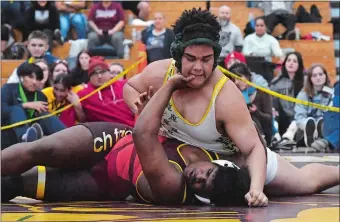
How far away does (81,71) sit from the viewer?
11156 mm

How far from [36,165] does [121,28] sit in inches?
340

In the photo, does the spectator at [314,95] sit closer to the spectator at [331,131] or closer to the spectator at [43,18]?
the spectator at [331,131]

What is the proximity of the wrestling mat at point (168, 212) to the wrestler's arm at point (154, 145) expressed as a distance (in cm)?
16

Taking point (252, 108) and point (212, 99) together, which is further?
point (252, 108)

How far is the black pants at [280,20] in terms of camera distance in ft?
45.1

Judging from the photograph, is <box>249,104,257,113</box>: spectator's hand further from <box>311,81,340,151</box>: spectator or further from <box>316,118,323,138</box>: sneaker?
<box>316,118,323,138</box>: sneaker

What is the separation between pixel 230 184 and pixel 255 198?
0.63 feet

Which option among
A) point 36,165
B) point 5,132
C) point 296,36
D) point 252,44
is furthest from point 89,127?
point 296,36

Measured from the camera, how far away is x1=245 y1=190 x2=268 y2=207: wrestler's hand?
455cm

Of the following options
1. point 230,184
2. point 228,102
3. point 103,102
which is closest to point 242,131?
point 228,102

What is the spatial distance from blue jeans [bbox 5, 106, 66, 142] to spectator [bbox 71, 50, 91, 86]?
128cm

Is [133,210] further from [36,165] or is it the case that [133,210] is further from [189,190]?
[36,165]

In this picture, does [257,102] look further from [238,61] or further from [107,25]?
[107,25]

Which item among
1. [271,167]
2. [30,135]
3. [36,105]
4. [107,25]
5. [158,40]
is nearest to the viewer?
[271,167]
